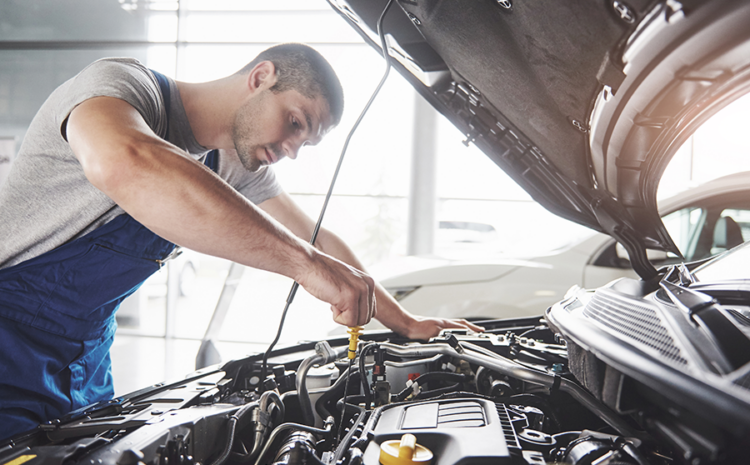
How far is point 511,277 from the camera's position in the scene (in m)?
2.88

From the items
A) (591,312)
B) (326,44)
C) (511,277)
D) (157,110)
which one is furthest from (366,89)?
(591,312)

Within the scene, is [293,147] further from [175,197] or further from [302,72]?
[175,197]

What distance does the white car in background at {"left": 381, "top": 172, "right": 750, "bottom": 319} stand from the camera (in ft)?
8.91

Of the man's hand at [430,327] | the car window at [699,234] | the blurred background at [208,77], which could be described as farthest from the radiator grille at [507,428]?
the blurred background at [208,77]

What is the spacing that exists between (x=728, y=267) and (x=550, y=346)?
496mm

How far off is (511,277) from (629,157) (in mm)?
1947

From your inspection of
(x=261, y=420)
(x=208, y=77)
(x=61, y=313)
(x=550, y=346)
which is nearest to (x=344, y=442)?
(x=261, y=420)

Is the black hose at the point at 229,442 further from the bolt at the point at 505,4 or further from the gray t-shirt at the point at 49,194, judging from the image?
the bolt at the point at 505,4

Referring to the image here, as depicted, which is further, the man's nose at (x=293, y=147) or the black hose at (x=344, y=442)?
the man's nose at (x=293, y=147)

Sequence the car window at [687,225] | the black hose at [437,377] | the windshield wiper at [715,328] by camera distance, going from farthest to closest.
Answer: the car window at [687,225]
the black hose at [437,377]
the windshield wiper at [715,328]

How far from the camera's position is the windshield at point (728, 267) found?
899 mm

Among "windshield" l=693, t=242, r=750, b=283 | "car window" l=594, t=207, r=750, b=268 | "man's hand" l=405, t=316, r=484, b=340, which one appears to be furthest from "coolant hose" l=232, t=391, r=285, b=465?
"car window" l=594, t=207, r=750, b=268

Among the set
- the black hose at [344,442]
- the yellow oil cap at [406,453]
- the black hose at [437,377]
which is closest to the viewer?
the yellow oil cap at [406,453]

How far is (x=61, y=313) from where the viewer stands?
3.88 feet
